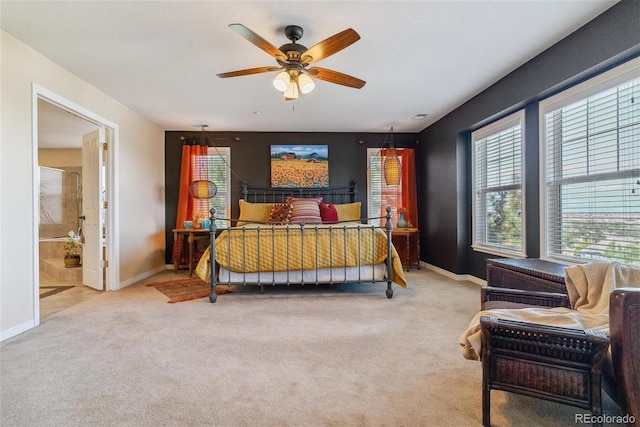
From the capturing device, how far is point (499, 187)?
147 inches

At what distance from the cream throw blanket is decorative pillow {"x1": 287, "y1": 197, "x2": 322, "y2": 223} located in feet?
11.2

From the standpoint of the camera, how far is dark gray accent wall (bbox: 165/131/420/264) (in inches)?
217

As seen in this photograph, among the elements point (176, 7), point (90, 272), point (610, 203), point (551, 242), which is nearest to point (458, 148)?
point (551, 242)

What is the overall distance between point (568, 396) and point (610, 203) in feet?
5.98

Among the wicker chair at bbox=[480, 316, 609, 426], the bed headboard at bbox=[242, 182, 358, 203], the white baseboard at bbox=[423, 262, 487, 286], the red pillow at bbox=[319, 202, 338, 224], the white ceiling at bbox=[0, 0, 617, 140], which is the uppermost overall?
the white ceiling at bbox=[0, 0, 617, 140]

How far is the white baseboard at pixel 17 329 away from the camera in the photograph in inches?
94.7

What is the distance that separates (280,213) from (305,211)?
45 centimetres

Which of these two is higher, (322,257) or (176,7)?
(176,7)

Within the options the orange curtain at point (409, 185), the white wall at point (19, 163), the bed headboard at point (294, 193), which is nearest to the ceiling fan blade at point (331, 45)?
the white wall at point (19, 163)

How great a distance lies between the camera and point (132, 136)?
443 centimetres

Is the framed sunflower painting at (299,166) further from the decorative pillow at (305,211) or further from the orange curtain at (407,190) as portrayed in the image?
the orange curtain at (407,190)

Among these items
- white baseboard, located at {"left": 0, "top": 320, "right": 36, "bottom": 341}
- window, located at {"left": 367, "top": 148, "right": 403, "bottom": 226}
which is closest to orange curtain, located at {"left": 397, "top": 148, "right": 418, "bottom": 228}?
window, located at {"left": 367, "top": 148, "right": 403, "bottom": 226}

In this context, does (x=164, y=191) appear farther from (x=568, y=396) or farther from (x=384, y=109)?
(x=568, y=396)

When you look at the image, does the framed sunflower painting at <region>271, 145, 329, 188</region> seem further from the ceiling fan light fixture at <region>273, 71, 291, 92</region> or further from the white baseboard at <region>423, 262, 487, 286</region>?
the ceiling fan light fixture at <region>273, 71, 291, 92</region>
